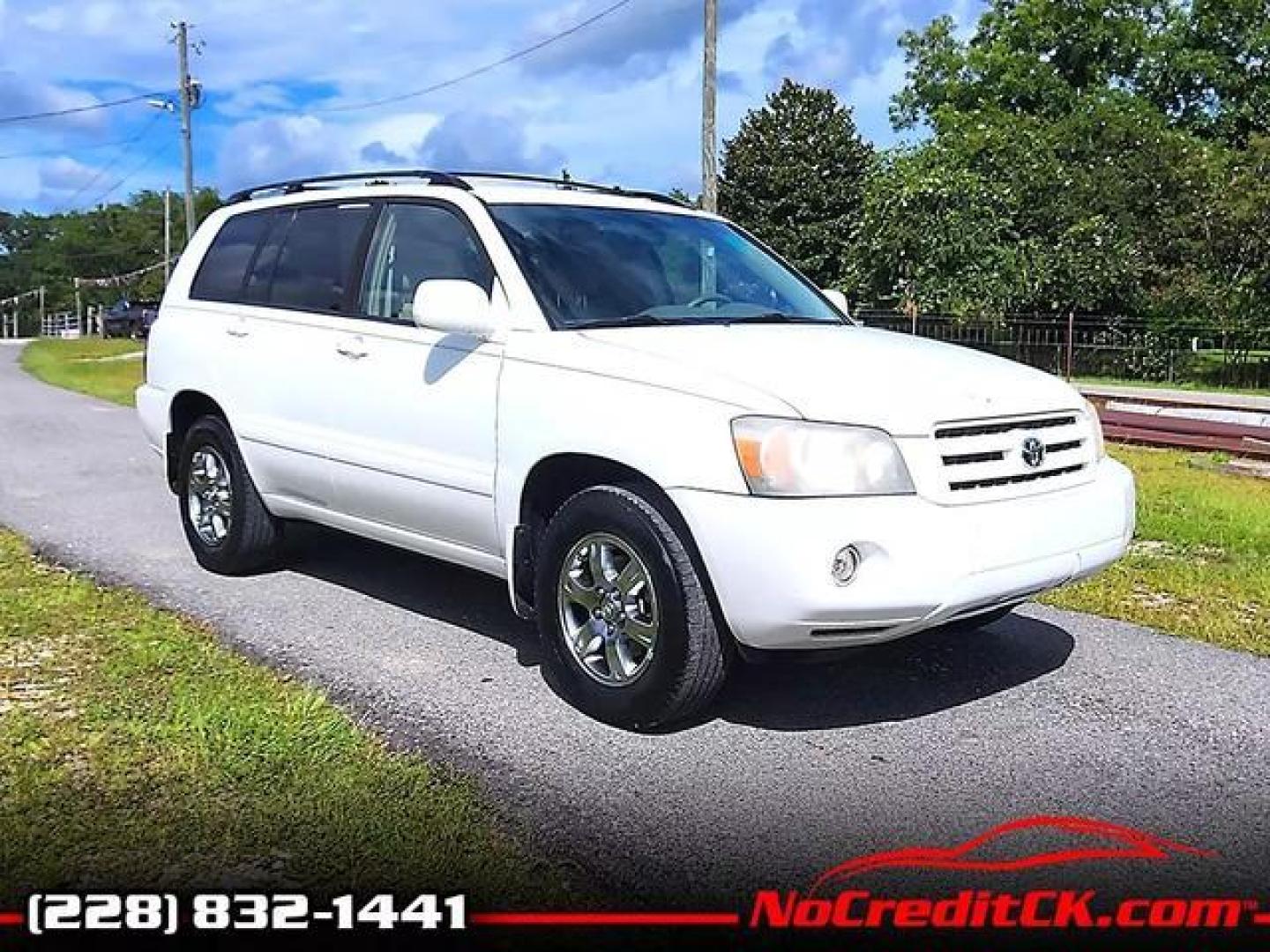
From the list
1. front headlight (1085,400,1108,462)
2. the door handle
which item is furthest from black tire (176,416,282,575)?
front headlight (1085,400,1108,462)

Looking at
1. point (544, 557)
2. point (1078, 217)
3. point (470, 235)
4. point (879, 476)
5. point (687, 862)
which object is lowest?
point (687, 862)

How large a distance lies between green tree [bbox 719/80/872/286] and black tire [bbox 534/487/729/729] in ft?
132

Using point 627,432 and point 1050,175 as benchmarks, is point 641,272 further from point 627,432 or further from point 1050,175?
point 1050,175

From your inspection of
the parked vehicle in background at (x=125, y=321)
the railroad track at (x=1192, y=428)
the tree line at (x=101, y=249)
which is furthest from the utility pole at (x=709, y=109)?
the tree line at (x=101, y=249)

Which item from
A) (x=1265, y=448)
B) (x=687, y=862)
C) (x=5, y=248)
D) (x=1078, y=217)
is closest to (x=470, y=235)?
(x=687, y=862)

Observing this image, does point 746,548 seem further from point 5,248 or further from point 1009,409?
point 5,248

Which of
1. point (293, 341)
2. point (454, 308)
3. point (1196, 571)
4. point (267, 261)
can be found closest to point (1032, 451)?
point (454, 308)

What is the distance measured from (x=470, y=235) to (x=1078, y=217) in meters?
28.0

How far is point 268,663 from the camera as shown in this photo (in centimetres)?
507

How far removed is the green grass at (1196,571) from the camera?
5758 mm

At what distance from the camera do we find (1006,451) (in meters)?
4.20

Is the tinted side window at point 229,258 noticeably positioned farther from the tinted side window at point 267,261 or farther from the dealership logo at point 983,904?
the dealership logo at point 983,904

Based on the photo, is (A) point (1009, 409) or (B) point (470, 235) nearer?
(A) point (1009, 409)

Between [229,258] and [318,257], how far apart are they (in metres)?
0.90
